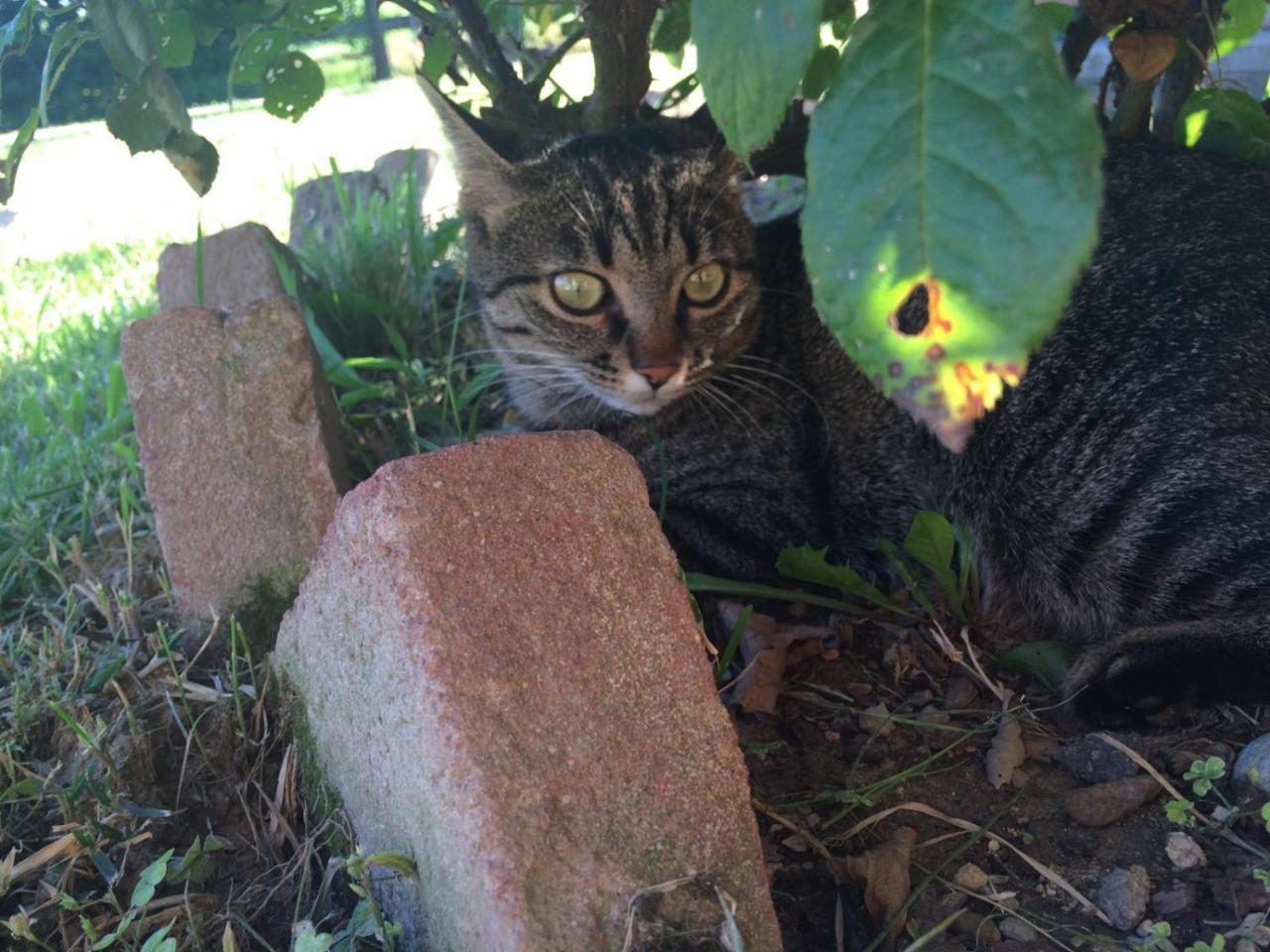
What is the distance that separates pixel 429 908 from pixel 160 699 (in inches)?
33.8

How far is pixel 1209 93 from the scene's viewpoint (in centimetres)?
221

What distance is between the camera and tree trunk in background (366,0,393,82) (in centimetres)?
292

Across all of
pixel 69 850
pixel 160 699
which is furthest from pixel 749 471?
pixel 69 850

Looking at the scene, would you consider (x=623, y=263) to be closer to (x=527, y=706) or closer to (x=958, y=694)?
(x=958, y=694)

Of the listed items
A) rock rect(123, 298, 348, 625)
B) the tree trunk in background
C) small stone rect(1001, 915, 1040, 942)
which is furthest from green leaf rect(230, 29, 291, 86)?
small stone rect(1001, 915, 1040, 942)

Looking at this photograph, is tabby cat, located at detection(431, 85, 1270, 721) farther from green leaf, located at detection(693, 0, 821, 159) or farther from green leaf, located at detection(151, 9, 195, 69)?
green leaf, located at detection(693, 0, 821, 159)

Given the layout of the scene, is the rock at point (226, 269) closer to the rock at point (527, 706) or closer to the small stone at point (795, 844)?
the rock at point (527, 706)

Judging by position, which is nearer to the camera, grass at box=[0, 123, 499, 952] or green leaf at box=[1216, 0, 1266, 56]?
grass at box=[0, 123, 499, 952]

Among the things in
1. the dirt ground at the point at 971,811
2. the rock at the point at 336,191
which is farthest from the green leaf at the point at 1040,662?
the rock at the point at 336,191

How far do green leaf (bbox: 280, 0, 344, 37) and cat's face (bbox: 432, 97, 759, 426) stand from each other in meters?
0.39

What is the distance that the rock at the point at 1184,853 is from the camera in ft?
4.79

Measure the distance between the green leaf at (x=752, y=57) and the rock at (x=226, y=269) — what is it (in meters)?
2.42

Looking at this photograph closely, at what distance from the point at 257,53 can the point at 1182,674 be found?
2312mm

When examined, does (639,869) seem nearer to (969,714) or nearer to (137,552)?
(969,714)
